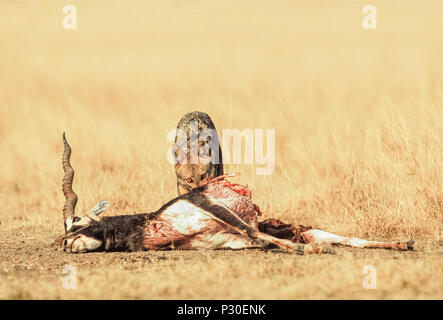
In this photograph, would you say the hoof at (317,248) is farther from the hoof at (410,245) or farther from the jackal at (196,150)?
the jackal at (196,150)

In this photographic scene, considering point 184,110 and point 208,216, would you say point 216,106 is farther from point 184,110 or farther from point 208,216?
point 208,216

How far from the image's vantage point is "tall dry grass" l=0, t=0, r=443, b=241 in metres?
9.34

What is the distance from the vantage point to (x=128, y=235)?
7.40 m

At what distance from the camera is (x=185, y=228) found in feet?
24.2

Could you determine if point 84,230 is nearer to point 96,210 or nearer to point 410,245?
point 96,210

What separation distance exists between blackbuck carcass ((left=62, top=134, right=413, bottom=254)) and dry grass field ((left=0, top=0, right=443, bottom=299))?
139mm

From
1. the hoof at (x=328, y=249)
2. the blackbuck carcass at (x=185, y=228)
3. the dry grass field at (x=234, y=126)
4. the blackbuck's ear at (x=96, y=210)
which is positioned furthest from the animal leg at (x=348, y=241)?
the blackbuck's ear at (x=96, y=210)

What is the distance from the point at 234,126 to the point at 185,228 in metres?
7.69

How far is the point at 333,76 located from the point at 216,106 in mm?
5444

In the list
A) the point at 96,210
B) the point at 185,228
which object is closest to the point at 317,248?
the point at 185,228

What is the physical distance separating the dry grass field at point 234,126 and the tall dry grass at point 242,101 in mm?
41

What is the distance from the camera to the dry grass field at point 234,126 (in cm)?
638

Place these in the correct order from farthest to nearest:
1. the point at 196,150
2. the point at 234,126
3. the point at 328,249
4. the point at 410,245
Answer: the point at 234,126 < the point at 196,150 < the point at 410,245 < the point at 328,249

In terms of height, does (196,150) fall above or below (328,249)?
above
